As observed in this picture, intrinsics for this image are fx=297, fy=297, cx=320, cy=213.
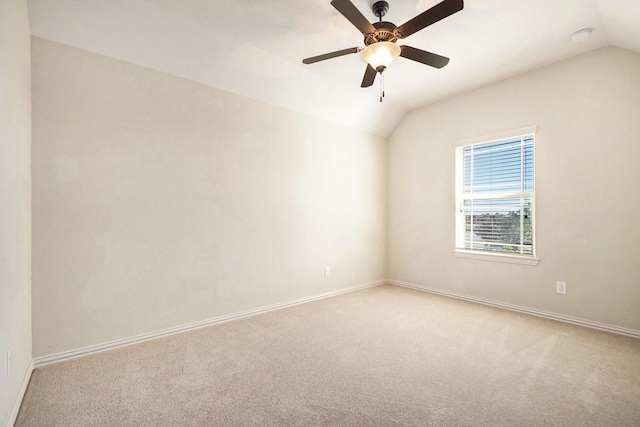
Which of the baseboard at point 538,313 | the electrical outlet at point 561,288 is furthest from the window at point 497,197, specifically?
the baseboard at point 538,313

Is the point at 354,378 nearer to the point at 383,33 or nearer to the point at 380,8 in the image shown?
the point at 383,33

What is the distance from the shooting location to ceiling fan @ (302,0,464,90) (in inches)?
69.6

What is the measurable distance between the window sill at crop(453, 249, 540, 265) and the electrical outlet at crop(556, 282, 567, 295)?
0.93 ft

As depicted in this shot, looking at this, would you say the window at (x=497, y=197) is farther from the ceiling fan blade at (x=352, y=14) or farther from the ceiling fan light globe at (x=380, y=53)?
the ceiling fan blade at (x=352, y=14)

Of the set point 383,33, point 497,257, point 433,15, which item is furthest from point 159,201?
point 497,257

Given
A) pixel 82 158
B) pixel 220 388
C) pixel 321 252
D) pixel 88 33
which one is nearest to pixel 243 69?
pixel 88 33

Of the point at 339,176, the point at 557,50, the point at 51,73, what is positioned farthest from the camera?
the point at 339,176

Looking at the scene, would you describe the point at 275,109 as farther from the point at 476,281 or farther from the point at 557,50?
the point at 476,281

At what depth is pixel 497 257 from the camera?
3.59 meters

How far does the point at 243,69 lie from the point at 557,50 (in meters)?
3.11

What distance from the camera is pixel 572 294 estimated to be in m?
3.04

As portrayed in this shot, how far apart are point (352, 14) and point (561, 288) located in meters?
3.34

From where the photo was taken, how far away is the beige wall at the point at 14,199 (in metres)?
1.50

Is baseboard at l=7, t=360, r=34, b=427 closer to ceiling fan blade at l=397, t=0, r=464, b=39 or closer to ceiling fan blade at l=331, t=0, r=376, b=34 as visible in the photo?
ceiling fan blade at l=331, t=0, r=376, b=34
